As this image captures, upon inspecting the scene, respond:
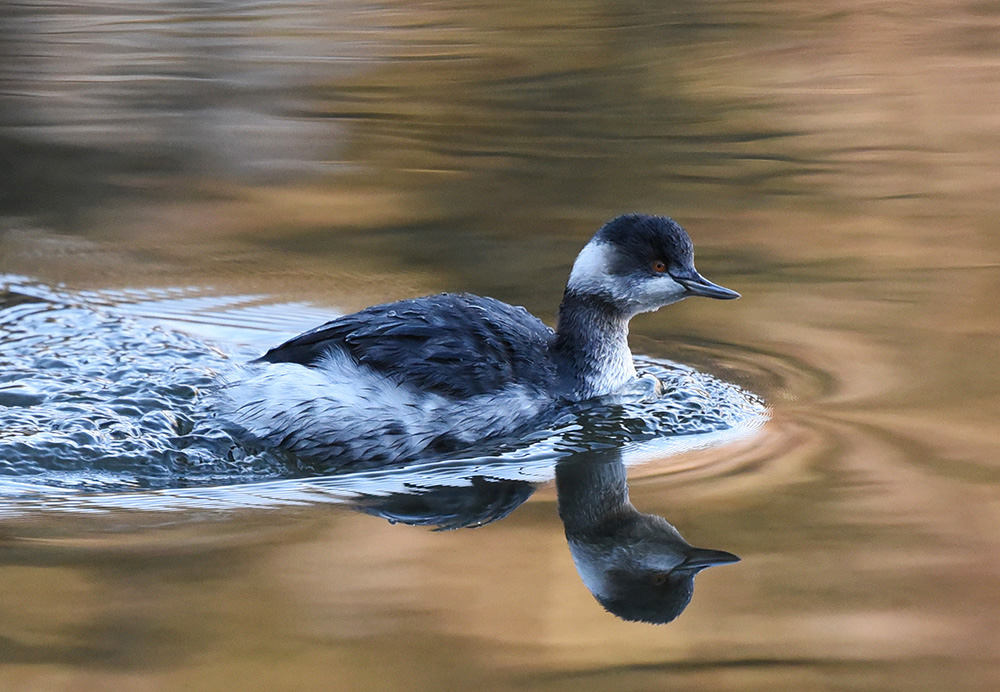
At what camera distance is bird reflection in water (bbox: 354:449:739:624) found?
4344mm

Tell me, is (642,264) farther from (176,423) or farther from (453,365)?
(176,423)

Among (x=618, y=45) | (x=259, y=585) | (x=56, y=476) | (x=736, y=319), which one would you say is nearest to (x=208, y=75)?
(x=618, y=45)

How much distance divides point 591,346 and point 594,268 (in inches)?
Result: 14.1

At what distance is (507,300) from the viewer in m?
7.63

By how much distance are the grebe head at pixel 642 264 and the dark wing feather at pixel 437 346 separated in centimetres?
49

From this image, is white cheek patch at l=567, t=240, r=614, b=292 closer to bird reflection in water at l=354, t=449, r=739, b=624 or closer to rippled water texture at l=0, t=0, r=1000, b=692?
rippled water texture at l=0, t=0, r=1000, b=692

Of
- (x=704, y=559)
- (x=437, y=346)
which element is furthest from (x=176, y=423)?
(x=704, y=559)

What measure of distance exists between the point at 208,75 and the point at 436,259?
6.37m

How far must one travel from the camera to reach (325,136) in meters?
11.4

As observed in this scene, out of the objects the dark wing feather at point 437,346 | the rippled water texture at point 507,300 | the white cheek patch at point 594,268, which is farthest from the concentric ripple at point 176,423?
the white cheek patch at point 594,268

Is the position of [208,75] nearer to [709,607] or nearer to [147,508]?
[147,508]

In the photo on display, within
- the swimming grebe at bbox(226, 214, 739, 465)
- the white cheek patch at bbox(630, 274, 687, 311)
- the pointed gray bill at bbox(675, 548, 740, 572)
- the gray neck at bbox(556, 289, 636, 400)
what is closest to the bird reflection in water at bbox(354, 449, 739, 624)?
the pointed gray bill at bbox(675, 548, 740, 572)

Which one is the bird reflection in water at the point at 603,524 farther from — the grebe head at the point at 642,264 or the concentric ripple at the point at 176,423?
the grebe head at the point at 642,264

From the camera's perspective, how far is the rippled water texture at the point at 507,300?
4.03m
